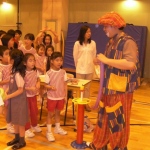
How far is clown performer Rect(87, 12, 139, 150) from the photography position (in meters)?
2.51

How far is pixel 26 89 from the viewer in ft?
10.7

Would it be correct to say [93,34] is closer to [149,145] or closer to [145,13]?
[145,13]

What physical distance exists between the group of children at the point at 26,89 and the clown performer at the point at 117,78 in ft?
2.62

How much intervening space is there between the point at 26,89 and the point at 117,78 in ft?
4.02

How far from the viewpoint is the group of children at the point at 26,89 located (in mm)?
3076

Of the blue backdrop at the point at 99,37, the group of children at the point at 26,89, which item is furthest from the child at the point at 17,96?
the blue backdrop at the point at 99,37

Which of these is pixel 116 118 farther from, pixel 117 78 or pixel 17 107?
pixel 17 107

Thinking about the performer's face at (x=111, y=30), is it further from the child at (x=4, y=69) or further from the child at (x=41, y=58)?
the child at (x=41, y=58)

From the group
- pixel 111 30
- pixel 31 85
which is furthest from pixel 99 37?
pixel 111 30

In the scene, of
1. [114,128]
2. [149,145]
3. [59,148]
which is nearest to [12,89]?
[59,148]

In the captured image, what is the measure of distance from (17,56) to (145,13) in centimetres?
568

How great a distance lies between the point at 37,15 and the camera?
372 inches

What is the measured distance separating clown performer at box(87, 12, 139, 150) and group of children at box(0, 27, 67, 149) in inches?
31.5

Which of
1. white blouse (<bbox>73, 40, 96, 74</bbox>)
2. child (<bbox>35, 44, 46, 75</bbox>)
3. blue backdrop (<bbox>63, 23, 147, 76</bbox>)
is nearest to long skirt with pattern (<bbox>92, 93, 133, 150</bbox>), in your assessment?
white blouse (<bbox>73, 40, 96, 74</bbox>)
